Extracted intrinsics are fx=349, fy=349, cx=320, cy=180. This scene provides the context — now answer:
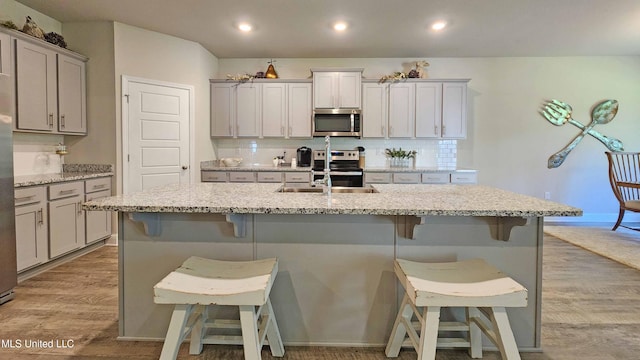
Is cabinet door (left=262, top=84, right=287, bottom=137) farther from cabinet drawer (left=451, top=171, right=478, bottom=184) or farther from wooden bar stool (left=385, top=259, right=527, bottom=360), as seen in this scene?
wooden bar stool (left=385, top=259, right=527, bottom=360)

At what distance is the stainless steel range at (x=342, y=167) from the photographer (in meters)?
4.81

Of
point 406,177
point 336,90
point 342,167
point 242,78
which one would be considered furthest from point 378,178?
point 242,78

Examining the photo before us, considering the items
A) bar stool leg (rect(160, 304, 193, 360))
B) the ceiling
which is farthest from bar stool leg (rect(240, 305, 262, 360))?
the ceiling

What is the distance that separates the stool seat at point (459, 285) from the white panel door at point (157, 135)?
3.48 metres

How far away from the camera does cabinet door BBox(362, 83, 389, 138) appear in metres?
4.89

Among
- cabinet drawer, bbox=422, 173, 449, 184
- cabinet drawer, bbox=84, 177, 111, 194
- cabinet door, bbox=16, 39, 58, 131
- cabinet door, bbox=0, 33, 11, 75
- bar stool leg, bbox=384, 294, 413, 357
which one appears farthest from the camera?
cabinet drawer, bbox=422, 173, 449, 184

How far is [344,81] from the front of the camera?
15.9ft

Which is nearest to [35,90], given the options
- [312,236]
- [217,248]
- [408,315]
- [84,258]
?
[84,258]

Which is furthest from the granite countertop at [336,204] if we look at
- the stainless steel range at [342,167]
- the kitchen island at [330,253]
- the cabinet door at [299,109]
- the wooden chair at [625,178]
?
the wooden chair at [625,178]

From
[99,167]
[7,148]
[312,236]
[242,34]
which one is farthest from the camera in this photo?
[242,34]

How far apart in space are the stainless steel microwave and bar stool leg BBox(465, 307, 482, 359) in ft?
10.8

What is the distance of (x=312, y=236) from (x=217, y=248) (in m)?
0.53

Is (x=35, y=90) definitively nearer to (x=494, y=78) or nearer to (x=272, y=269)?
(x=272, y=269)

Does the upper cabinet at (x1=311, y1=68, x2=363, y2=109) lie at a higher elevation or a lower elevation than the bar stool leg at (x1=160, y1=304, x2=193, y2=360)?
higher
